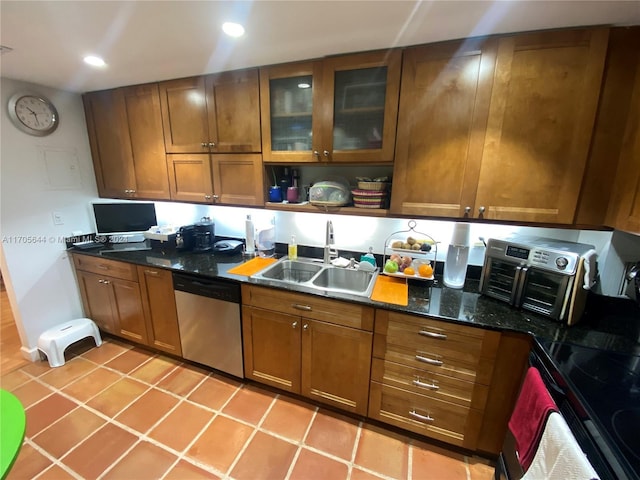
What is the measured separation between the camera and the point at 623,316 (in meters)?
1.41

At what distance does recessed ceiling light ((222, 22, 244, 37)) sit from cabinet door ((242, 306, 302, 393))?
5.22 feet

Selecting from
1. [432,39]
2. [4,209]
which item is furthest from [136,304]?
[432,39]

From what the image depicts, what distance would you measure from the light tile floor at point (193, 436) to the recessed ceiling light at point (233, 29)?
7.46 feet

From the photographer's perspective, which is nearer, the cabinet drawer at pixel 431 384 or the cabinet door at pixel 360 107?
the cabinet drawer at pixel 431 384

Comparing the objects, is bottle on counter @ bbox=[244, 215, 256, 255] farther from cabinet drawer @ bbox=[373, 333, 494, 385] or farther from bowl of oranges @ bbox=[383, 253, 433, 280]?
cabinet drawer @ bbox=[373, 333, 494, 385]

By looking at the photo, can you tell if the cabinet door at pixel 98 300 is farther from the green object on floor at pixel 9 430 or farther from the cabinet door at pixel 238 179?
the green object on floor at pixel 9 430

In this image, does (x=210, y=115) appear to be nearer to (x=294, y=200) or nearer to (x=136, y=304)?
(x=294, y=200)

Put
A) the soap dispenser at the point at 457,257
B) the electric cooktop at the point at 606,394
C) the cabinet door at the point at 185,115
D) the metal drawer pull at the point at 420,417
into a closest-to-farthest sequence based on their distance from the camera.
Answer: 1. the electric cooktop at the point at 606,394
2. the metal drawer pull at the point at 420,417
3. the soap dispenser at the point at 457,257
4. the cabinet door at the point at 185,115

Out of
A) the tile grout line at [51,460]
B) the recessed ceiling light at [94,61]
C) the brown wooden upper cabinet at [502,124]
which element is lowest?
the tile grout line at [51,460]

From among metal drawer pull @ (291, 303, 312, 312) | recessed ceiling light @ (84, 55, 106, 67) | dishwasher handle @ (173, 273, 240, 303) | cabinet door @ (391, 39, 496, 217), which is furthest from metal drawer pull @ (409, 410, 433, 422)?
recessed ceiling light @ (84, 55, 106, 67)

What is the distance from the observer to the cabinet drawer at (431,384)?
141 cm

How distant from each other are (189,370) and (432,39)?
2.82m

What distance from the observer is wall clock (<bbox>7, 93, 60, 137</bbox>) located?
6.63ft

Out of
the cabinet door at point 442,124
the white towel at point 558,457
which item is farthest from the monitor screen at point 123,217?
the white towel at point 558,457
